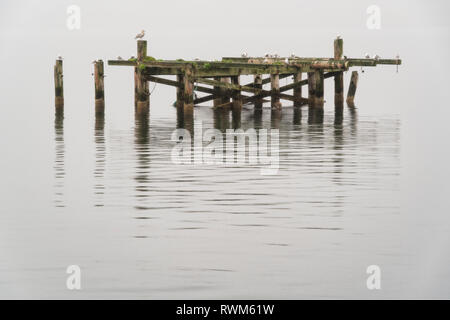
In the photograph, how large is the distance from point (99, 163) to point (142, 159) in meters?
1.03

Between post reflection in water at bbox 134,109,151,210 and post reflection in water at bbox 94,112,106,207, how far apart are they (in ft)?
2.24

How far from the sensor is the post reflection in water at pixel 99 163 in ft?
63.3

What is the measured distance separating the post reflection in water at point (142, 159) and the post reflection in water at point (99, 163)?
0.68 m

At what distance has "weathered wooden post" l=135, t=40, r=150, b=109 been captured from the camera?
39.9 metres

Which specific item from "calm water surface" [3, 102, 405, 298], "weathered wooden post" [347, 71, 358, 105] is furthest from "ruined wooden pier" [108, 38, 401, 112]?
"calm water surface" [3, 102, 405, 298]

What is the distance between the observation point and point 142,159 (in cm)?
2450

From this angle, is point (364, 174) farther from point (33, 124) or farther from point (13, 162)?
point (33, 124)

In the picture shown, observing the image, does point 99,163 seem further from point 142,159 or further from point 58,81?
point 58,81

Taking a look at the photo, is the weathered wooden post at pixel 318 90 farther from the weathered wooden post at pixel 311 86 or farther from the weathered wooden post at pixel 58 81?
the weathered wooden post at pixel 58 81

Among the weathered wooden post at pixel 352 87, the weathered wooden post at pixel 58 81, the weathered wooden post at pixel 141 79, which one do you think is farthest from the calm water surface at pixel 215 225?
the weathered wooden post at pixel 352 87

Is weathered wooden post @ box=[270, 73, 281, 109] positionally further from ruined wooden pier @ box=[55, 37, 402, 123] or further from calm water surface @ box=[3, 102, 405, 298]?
calm water surface @ box=[3, 102, 405, 298]

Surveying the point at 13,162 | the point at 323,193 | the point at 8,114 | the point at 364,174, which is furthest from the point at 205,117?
the point at 323,193

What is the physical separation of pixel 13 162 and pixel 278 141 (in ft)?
25.2

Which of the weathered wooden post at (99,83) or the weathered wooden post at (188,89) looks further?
the weathered wooden post at (99,83)
